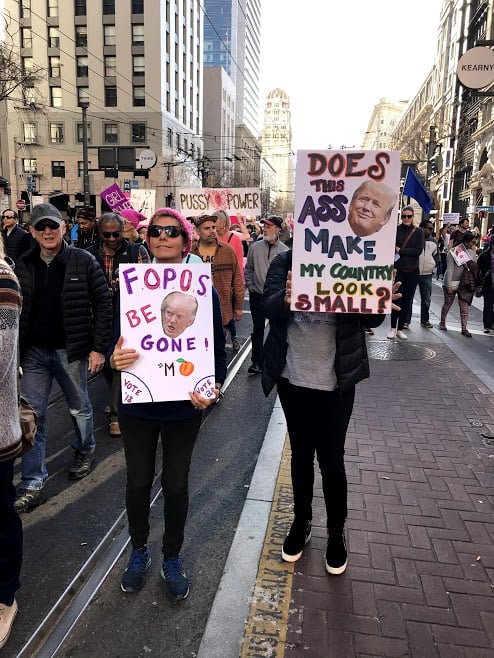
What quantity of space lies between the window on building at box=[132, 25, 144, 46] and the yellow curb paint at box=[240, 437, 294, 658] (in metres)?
58.8

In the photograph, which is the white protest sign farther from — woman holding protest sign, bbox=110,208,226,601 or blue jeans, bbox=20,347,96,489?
woman holding protest sign, bbox=110,208,226,601

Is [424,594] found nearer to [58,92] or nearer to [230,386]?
[230,386]

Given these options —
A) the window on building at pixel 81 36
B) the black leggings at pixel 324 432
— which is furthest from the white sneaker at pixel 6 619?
the window on building at pixel 81 36

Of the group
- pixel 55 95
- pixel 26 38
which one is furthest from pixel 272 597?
pixel 26 38

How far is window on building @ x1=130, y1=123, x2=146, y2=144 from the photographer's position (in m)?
53.2

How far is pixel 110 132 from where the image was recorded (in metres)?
53.6

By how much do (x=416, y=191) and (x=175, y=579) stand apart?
320 inches

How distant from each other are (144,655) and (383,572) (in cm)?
142

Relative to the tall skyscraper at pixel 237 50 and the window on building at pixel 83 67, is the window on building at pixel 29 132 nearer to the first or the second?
the window on building at pixel 83 67

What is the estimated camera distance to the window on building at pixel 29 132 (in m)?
52.6

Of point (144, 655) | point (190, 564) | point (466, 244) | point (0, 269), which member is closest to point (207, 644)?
point (144, 655)

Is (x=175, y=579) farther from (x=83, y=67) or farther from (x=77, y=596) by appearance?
(x=83, y=67)

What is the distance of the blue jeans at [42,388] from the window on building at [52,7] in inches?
2390

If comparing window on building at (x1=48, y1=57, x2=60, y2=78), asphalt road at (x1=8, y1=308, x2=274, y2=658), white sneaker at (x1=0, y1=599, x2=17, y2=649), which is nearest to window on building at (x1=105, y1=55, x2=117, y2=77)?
window on building at (x1=48, y1=57, x2=60, y2=78)
